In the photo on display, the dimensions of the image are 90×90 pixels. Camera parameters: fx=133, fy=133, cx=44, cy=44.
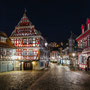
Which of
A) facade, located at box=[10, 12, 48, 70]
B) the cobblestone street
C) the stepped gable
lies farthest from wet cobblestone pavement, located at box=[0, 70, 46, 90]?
the stepped gable

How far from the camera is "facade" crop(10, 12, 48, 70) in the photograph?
3850 cm

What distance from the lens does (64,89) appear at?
13.2 metres

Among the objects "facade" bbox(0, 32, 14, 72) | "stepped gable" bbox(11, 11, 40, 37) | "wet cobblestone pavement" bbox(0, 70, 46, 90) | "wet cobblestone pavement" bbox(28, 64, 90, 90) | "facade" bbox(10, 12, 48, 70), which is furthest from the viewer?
"stepped gable" bbox(11, 11, 40, 37)

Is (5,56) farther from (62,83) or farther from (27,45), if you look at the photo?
(62,83)

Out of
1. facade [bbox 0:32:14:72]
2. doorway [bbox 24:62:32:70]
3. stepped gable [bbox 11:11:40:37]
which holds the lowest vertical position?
doorway [bbox 24:62:32:70]

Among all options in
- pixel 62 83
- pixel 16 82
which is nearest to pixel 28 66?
pixel 16 82

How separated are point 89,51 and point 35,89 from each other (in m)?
17.2

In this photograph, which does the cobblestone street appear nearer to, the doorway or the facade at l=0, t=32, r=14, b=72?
the facade at l=0, t=32, r=14, b=72

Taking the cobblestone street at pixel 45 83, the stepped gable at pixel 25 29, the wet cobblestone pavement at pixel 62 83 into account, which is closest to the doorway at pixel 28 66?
the stepped gable at pixel 25 29

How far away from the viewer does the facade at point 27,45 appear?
38500mm

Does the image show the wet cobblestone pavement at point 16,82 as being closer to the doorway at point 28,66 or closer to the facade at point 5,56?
the facade at point 5,56

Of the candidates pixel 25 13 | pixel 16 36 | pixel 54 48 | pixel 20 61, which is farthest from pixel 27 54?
pixel 54 48

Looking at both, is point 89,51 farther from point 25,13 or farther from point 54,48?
point 54,48

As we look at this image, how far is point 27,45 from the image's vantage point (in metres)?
39.2
